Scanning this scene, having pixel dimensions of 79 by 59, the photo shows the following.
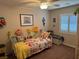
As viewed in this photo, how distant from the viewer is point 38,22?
642 centimetres

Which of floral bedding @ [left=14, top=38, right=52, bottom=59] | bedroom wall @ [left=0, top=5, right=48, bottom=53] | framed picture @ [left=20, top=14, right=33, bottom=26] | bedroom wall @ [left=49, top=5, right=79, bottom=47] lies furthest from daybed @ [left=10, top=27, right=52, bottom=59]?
bedroom wall @ [left=49, top=5, right=79, bottom=47]

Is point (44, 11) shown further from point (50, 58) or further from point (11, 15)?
point (50, 58)

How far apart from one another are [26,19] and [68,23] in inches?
99.3

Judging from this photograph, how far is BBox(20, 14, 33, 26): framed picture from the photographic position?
5.55 meters

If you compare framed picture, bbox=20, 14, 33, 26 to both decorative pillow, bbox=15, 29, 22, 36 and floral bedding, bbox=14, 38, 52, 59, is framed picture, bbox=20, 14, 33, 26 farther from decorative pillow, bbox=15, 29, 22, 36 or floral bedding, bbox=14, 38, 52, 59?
floral bedding, bbox=14, 38, 52, 59

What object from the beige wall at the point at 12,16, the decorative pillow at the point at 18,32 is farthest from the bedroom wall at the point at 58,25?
the decorative pillow at the point at 18,32

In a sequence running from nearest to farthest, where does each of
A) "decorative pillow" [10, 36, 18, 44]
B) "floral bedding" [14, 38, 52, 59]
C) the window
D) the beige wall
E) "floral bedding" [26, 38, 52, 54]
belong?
"floral bedding" [14, 38, 52, 59]
"floral bedding" [26, 38, 52, 54]
"decorative pillow" [10, 36, 18, 44]
the beige wall
the window

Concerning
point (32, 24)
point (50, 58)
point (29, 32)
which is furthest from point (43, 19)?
point (50, 58)

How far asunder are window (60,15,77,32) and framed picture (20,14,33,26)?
2.04 meters

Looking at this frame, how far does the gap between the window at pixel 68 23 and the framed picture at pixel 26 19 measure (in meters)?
2.04

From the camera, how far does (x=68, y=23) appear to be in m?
6.08

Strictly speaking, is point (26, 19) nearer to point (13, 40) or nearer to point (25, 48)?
point (13, 40)

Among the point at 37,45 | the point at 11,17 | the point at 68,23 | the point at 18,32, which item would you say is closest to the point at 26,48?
the point at 37,45

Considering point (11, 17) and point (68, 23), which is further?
point (68, 23)
